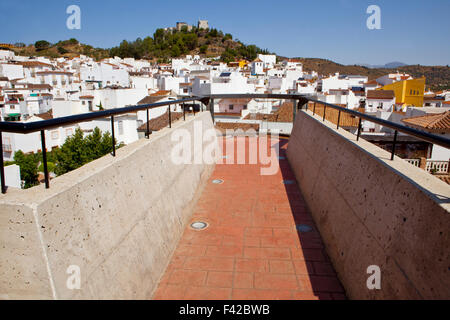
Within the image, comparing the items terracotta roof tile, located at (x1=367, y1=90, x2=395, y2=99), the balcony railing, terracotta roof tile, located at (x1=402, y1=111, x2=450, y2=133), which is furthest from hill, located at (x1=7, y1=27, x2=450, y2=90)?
the balcony railing

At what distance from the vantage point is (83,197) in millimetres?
1979

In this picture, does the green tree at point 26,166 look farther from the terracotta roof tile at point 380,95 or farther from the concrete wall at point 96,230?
the terracotta roof tile at point 380,95

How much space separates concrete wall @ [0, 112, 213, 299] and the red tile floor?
0.26 m

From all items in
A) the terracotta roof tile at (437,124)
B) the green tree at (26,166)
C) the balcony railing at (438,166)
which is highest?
the terracotta roof tile at (437,124)

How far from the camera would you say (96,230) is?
2.04m

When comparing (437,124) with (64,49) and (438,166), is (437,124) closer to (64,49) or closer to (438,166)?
(438,166)

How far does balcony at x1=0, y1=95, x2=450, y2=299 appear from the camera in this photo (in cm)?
164

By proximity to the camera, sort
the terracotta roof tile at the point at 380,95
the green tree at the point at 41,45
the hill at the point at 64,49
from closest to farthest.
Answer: the terracotta roof tile at the point at 380,95, the hill at the point at 64,49, the green tree at the point at 41,45

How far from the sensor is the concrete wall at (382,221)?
5.56 feet

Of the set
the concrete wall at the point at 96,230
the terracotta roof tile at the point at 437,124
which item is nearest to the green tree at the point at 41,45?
the terracotta roof tile at the point at 437,124

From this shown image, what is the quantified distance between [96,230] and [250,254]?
1818 mm

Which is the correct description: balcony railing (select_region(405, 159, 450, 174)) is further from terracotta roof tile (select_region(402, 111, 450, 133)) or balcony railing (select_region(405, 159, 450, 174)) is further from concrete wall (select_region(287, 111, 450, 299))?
concrete wall (select_region(287, 111, 450, 299))

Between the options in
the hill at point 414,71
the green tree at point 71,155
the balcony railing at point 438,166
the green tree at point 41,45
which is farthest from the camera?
the green tree at point 41,45

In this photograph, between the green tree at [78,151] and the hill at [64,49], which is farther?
the hill at [64,49]
